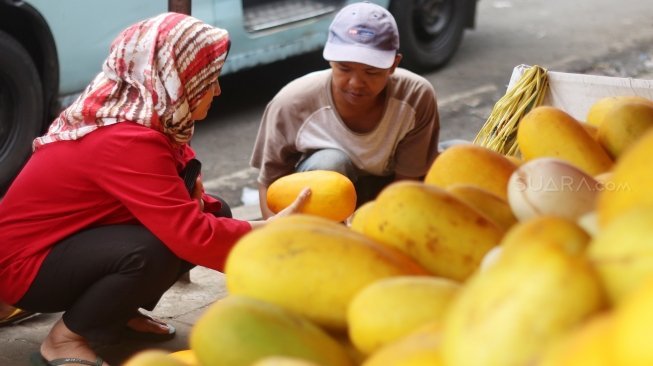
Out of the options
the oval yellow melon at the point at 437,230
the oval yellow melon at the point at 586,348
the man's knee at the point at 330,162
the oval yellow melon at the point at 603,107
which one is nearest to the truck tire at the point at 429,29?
the man's knee at the point at 330,162

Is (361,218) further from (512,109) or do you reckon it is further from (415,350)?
(512,109)

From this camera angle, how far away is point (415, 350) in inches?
43.2

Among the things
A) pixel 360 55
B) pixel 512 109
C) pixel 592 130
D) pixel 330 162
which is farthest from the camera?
pixel 330 162

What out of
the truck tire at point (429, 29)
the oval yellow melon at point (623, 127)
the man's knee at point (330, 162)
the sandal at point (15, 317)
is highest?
the oval yellow melon at point (623, 127)

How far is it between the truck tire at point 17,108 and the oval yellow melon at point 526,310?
4.11 m

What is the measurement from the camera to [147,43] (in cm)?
281

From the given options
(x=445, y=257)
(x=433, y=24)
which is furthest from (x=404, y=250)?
(x=433, y=24)

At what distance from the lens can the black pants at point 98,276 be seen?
9.32 ft

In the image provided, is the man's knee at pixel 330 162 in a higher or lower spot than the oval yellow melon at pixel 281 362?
lower

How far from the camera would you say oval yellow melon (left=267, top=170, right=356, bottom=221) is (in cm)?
324

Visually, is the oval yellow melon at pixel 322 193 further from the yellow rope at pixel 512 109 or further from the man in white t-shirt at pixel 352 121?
the yellow rope at pixel 512 109

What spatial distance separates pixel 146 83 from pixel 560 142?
1335 mm

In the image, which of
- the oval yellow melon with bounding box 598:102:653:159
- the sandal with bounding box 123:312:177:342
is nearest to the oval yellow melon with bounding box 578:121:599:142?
the oval yellow melon with bounding box 598:102:653:159

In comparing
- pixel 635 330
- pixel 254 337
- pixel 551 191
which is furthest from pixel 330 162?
pixel 635 330
